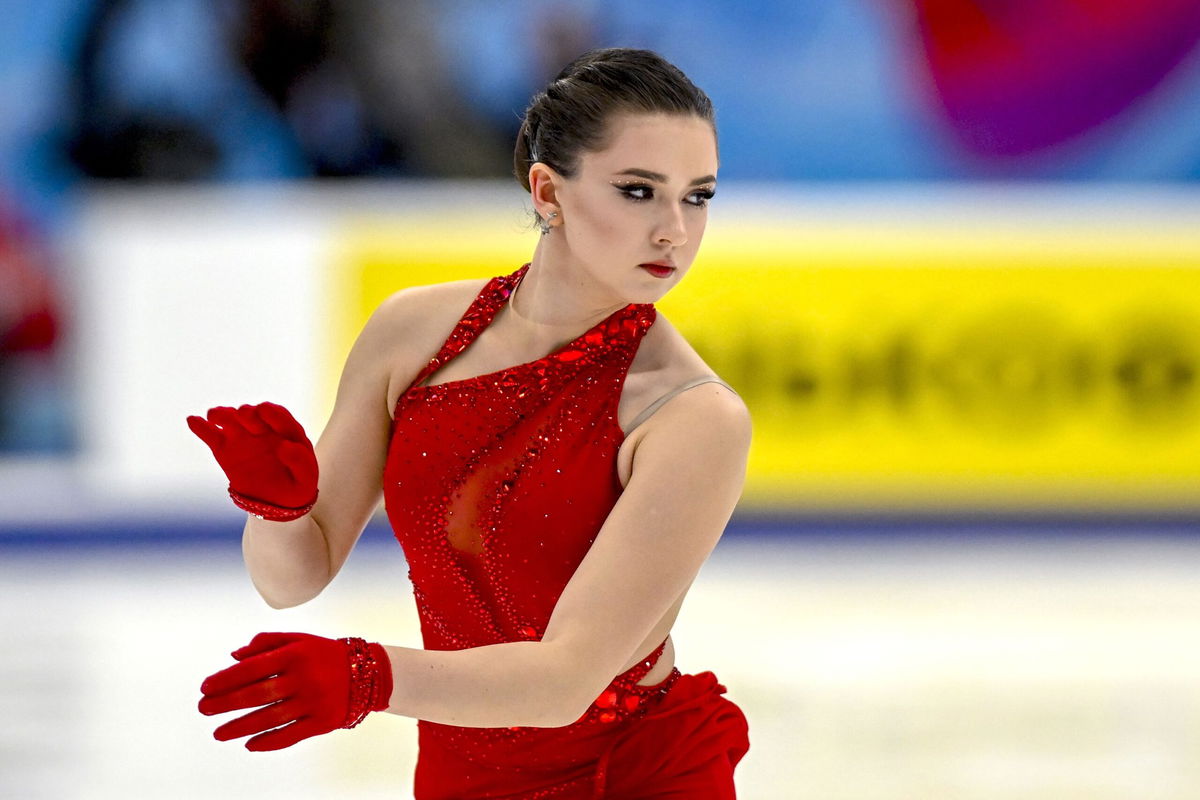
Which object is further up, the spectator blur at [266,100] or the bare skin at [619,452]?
the spectator blur at [266,100]

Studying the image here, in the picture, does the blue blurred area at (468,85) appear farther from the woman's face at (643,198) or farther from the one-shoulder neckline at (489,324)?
the woman's face at (643,198)

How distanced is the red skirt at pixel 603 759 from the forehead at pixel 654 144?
0.61 metres

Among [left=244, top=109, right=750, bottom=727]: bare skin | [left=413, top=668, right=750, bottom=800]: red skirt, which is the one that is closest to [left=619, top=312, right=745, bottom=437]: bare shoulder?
[left=244, top=109, right=750, bottom=727]: bare skin

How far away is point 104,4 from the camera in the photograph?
7715 millimetres

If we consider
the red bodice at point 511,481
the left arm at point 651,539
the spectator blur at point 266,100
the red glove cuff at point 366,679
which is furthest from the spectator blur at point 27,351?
the red glove cuff at point 366,679

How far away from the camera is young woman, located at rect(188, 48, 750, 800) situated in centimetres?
161

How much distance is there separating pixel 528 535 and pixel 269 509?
0.92 feet

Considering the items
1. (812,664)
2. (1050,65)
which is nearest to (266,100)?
(1050,65)

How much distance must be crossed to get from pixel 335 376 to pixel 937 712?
2.95 metres

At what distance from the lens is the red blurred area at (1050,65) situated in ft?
26.4

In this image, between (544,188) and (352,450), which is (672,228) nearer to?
(544,188)

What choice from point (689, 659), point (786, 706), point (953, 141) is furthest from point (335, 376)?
point (953, 141)

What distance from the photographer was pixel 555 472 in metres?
1.73

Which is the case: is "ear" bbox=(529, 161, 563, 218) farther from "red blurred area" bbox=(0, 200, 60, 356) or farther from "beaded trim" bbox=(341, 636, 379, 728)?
"red blurred area" bbox=(0, 200, 60, 356)
